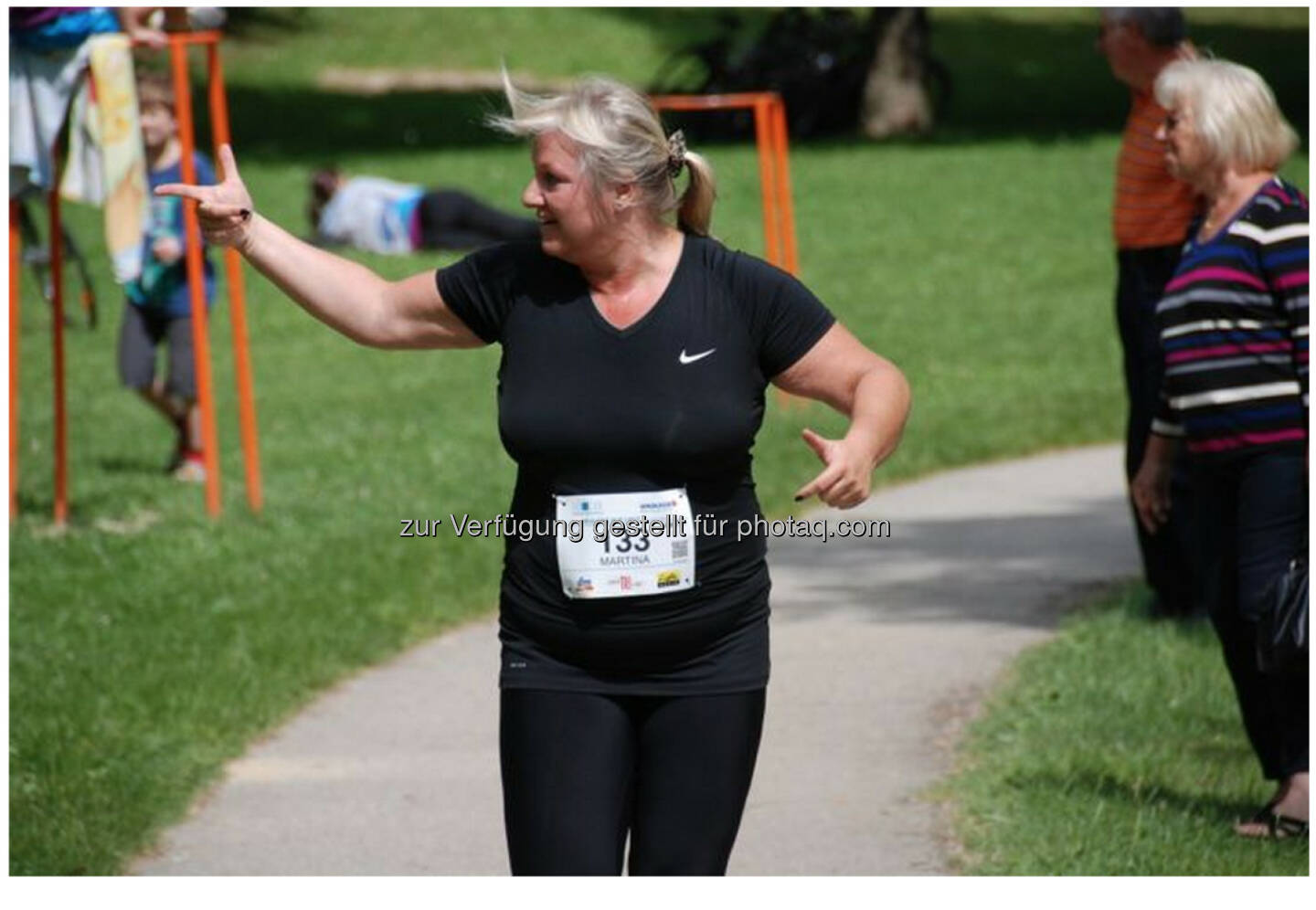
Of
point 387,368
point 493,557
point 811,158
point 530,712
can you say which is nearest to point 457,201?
point 387,368

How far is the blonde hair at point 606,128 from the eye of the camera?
3.99m

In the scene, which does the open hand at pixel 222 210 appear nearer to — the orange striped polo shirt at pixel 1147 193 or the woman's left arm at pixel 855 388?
the woman's left arm at pixel 855 388

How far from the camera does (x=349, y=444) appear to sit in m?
12.0

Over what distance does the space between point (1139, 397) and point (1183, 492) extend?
37cm

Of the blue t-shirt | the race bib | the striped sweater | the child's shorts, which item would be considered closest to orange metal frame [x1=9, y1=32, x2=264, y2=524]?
the blue t-shirt

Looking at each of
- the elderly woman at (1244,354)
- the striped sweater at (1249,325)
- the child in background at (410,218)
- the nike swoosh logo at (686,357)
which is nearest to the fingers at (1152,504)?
the elderly woman at (1244,354)

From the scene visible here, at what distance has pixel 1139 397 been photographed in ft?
25.8

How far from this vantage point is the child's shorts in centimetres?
1071

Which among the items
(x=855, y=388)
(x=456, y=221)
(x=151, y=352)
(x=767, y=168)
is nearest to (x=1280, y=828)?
(x=855, y=388)

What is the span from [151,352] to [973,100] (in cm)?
2248

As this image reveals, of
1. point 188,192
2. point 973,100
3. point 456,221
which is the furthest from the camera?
point 973,100

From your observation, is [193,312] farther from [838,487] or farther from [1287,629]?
[838,487]
